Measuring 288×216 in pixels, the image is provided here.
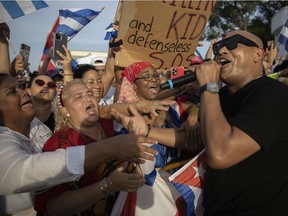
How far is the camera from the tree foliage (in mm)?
25375

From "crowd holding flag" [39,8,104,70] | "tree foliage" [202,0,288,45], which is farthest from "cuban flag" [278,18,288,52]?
"tree foliage" [202,0,288,45]

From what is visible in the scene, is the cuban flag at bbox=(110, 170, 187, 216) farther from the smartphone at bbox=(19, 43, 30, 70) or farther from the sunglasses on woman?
the smartphone at bbox=(19, 43, 30, 70)

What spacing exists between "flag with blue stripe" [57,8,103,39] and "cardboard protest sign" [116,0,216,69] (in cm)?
237

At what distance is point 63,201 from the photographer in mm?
2025

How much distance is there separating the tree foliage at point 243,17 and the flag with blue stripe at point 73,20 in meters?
20.2

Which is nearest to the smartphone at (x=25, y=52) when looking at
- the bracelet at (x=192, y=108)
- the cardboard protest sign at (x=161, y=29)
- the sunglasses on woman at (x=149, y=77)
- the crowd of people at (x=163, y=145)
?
the cardboard protest sign at (x=161, y=29)

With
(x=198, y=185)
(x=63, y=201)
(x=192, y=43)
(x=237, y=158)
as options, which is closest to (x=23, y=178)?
(x=63, y=201)

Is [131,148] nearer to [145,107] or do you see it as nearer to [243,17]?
[145,107]

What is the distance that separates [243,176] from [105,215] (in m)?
0.99

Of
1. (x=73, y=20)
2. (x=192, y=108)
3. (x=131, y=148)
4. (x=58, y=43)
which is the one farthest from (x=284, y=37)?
(x=131, y=148)

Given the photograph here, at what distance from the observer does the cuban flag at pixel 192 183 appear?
241cm

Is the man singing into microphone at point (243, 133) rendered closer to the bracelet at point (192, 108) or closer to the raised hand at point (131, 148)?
the raised hand at point (131, 148)

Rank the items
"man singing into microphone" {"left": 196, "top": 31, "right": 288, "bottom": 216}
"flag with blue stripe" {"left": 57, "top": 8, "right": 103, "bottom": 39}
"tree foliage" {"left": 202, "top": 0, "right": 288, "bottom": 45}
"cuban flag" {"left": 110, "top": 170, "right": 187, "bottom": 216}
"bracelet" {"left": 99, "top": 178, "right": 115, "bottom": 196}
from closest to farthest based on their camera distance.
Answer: "man singing into microphone" {"left": 196, "top": 31, "right": 288, "bottom": 216}, "bracelet" {"left": 99, "top": 178, "right": 115, "bottom": 196}, "cuban flag" {"left": 110, "top": 170, "right": 187, "bottom": 216}, "flag with blue stripe" {"left": 57, "top": 8, "right": 103, "bottom": 39}, "tree foliage" {"left": 202, "top": 0, "right": 288, "bottom": 45}

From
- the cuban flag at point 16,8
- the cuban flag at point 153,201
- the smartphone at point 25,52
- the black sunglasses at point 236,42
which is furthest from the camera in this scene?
the smartphone at point 25,52
